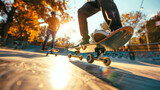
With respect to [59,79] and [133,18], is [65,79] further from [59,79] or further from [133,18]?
[133,18]

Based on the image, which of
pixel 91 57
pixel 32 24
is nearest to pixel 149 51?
pixel 91 57

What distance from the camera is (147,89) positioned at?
538 mm

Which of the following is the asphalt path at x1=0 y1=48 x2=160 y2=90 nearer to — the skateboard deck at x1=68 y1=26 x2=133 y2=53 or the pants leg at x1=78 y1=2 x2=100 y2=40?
the skateboard deck at x1=68 y1=26 x2=133 y2=53

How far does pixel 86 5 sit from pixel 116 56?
9200 millimetres

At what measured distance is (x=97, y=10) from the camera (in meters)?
2.12

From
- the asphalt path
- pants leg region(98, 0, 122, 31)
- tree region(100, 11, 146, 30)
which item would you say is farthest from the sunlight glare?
tree region(100, 11, 146, 30)

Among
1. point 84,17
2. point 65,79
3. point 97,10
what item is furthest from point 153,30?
point 65,79

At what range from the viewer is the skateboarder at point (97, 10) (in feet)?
4.68

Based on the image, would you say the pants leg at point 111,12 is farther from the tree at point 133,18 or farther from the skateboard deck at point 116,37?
the tree at point 133,18

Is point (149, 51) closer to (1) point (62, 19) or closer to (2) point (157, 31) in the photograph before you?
(1) point (62, 19)

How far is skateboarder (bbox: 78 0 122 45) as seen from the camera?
143cm

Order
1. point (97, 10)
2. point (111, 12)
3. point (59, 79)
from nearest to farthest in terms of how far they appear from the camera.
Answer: point (59, 79) → point (111, 12) → point (97, 10)

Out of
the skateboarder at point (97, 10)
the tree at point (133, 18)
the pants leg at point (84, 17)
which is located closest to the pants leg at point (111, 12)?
the skateboarder at point (97, 10)

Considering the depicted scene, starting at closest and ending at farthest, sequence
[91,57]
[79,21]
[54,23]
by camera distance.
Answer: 1. [91,57]
2. [79,21]
3. [54,23]
